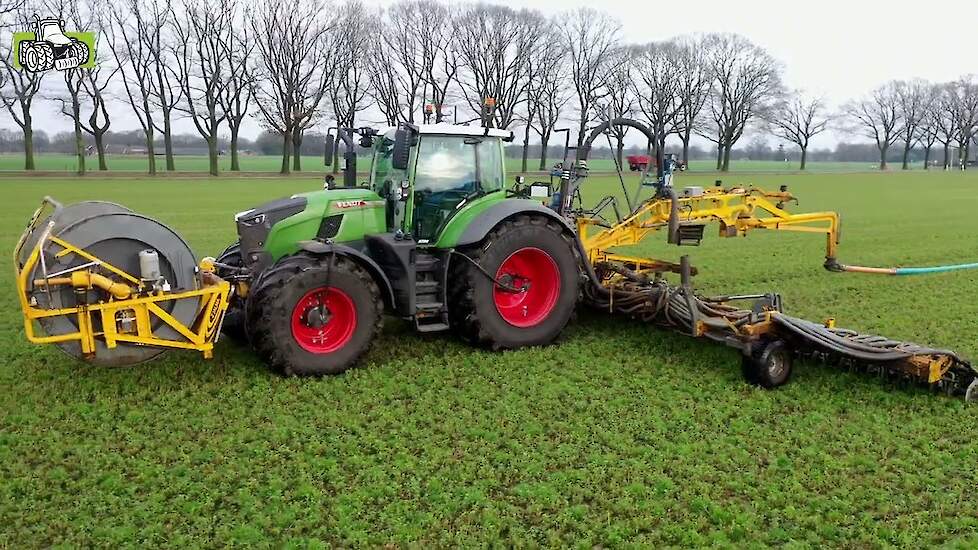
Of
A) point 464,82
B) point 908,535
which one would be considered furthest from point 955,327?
point 464,82

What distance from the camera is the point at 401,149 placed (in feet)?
22.8

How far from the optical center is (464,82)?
6000 centimetres

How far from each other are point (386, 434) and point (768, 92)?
7431 cm

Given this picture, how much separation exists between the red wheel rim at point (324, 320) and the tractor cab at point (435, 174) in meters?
1.03

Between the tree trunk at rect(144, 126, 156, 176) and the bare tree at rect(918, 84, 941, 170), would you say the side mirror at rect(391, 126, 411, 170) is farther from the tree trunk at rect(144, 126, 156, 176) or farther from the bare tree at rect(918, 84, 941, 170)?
the bare tree at rect(918, 84, 941, 170)

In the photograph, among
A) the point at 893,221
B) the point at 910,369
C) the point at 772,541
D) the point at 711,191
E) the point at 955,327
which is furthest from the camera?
the point at 893,221

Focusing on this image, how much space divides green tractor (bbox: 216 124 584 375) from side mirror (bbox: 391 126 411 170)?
0.02 m

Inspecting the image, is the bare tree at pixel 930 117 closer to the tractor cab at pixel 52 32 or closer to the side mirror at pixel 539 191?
the tractor cab at pixel 52 32

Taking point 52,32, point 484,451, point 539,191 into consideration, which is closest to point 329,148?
point 539,191

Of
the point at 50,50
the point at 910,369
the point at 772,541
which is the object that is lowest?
the point at 772,541

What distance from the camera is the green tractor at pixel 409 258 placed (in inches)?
262

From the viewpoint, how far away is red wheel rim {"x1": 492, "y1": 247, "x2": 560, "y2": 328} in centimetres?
779

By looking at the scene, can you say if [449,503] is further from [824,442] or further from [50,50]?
[50,50]

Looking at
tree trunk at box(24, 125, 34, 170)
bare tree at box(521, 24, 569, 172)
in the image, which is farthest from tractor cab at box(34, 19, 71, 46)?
bare tree at box(521, 24, 569, 172)
